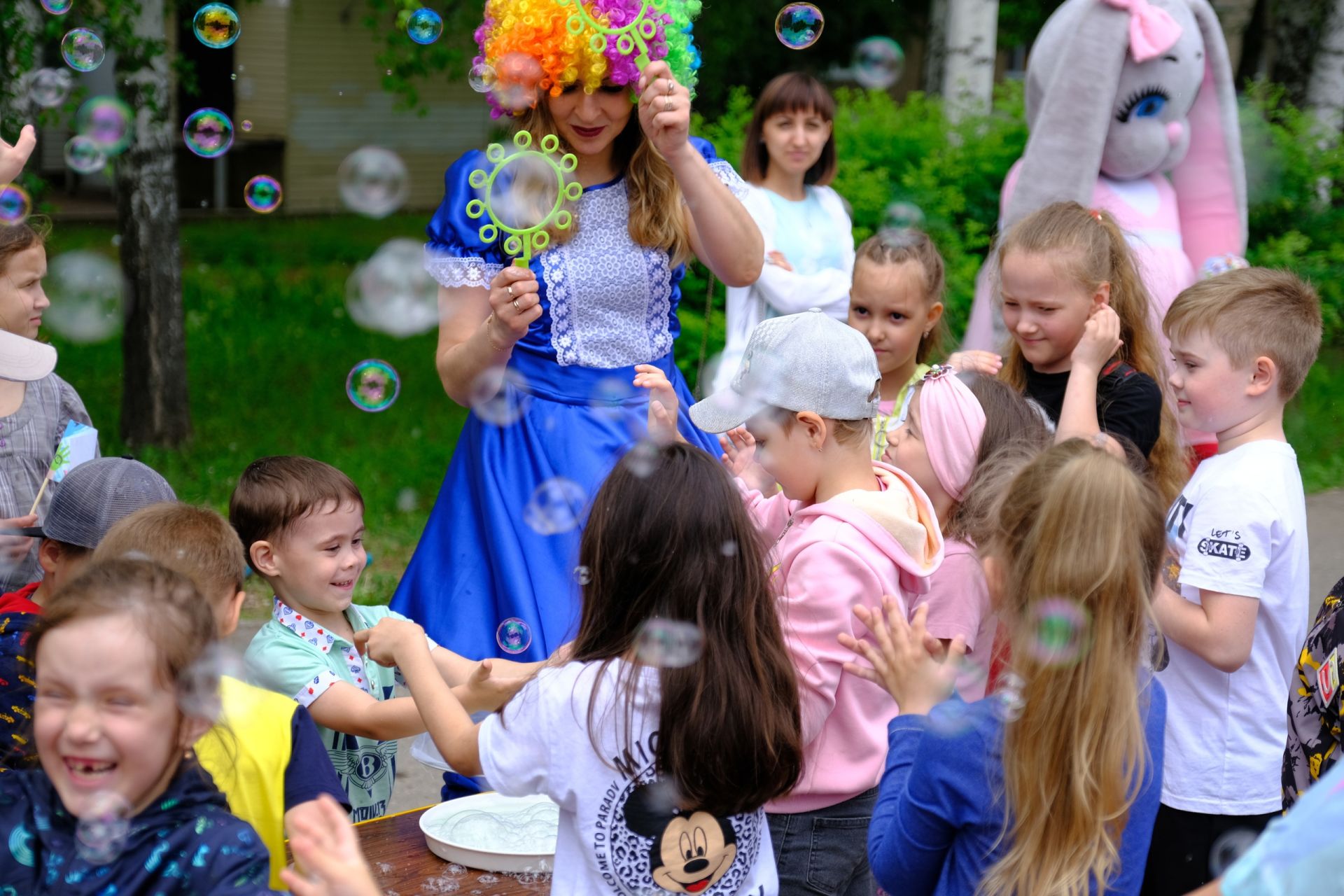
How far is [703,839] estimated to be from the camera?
1962mm

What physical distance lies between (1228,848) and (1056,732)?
0.90m

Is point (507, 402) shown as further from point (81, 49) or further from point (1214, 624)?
point (81, 49)

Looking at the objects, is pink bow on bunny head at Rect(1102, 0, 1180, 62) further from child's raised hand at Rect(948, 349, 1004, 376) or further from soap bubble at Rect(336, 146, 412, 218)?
soap bubble at Rect(336, 146, 412, 218)

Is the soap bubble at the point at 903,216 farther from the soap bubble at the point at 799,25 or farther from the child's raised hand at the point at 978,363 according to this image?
the child's raised hand at the point at 978,363

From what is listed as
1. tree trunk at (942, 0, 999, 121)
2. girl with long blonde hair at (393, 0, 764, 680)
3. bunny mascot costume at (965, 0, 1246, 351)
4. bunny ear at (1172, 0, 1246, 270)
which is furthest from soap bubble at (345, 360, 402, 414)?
tree trunk at (942, 0, 999, 121)

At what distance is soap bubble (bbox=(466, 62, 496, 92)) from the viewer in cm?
297

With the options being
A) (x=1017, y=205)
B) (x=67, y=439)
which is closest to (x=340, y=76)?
(x=1017, y=205)

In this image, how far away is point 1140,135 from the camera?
192 inches

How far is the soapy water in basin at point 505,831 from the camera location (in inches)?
89.9

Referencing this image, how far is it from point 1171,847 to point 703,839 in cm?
115

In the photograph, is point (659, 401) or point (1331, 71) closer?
point (659, 401)

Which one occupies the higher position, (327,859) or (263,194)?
(263,194)

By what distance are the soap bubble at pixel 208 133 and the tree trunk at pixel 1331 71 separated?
27.9 ft

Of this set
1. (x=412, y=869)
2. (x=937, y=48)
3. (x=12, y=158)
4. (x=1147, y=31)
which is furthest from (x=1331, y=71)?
(x=412, y=869)
